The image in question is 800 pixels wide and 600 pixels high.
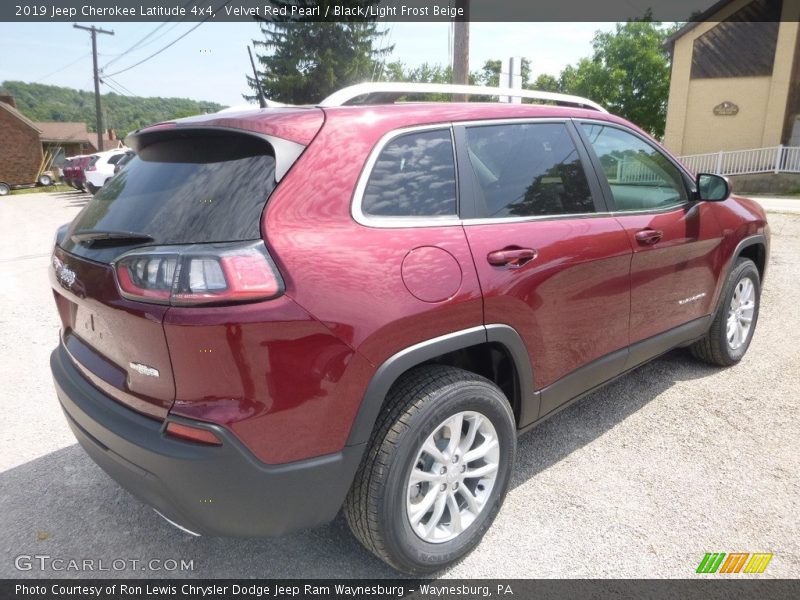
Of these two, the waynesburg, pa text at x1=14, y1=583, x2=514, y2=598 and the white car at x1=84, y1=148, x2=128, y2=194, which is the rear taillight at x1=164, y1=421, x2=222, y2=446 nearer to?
the waynesburg, pa text at x1=14, y1=583, x2=514, y2=598

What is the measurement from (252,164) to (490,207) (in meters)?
1.00

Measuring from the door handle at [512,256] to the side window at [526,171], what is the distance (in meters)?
0.17

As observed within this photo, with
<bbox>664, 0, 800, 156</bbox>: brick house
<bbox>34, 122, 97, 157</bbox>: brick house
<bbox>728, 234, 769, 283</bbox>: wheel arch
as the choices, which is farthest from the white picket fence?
<bbox>34, 122, 97, 157</bbox>: brick house

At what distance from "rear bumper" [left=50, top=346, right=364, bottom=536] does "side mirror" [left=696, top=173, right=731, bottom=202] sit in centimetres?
285

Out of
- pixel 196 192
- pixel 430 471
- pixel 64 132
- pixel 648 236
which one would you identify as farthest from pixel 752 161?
pixel 64 132

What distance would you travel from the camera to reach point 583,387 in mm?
2920

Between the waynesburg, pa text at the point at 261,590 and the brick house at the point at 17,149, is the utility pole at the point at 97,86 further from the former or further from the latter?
the waynesburg, pa text at the point at 261,590

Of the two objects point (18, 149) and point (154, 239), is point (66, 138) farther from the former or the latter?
point (154, 239)

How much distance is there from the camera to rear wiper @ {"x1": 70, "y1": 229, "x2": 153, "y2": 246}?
1970 millimetres

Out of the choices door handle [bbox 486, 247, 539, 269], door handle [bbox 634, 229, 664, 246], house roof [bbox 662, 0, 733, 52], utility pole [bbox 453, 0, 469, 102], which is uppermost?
house roof [bbox 662, 0, 733, 52]

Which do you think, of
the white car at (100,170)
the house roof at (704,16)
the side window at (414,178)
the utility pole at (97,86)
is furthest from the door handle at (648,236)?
the utility pole at (97,86)

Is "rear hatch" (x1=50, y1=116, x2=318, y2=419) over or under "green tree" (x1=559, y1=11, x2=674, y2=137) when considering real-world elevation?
under

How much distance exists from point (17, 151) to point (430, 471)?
51.5 metres

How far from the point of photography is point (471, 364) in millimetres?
2578
